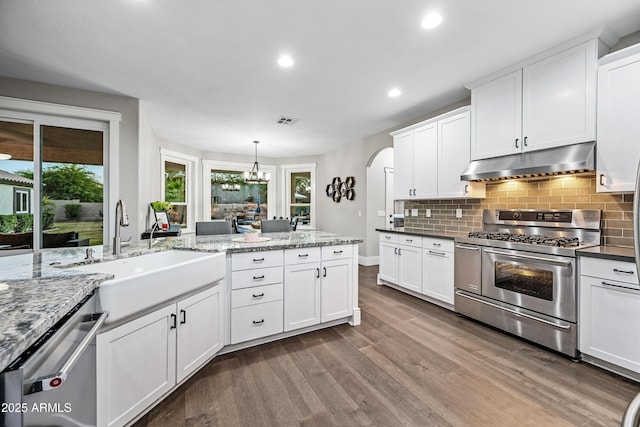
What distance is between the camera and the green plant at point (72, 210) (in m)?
3.31

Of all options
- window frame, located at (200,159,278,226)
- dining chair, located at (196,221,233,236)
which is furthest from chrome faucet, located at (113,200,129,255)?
window frame, located at (200,159,278,226)

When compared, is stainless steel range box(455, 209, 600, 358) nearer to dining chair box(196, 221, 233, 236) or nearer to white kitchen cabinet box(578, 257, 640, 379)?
white kitchen cabinet box(578, 257, 640, 379)

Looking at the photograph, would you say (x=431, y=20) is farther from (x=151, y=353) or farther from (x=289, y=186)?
(x=289, y=186)

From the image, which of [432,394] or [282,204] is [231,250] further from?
[282,204]

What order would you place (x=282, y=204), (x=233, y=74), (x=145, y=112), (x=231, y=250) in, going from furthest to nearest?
1. (x=282, y=204)
2. (x=145, y=112)
3. (x=233, y=74)
4. (x=231, y=250)

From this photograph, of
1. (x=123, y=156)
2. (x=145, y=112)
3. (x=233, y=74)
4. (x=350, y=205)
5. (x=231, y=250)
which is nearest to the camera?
(x=231, y=250)

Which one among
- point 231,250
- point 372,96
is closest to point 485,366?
point 231,250

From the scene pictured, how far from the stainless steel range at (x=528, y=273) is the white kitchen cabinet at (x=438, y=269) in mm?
122

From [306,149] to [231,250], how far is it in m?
4.64

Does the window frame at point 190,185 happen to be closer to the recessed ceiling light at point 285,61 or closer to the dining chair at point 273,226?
the dining chair at point 273,226

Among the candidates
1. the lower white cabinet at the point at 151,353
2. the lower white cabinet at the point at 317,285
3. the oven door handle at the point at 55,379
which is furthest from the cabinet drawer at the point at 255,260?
the oven door handle at the point at 55,379

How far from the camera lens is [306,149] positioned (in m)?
6.54

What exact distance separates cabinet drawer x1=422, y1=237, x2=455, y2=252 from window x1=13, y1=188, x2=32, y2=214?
15.1 ft

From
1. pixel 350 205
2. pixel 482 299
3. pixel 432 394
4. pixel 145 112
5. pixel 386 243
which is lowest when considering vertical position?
pixel 432 394
